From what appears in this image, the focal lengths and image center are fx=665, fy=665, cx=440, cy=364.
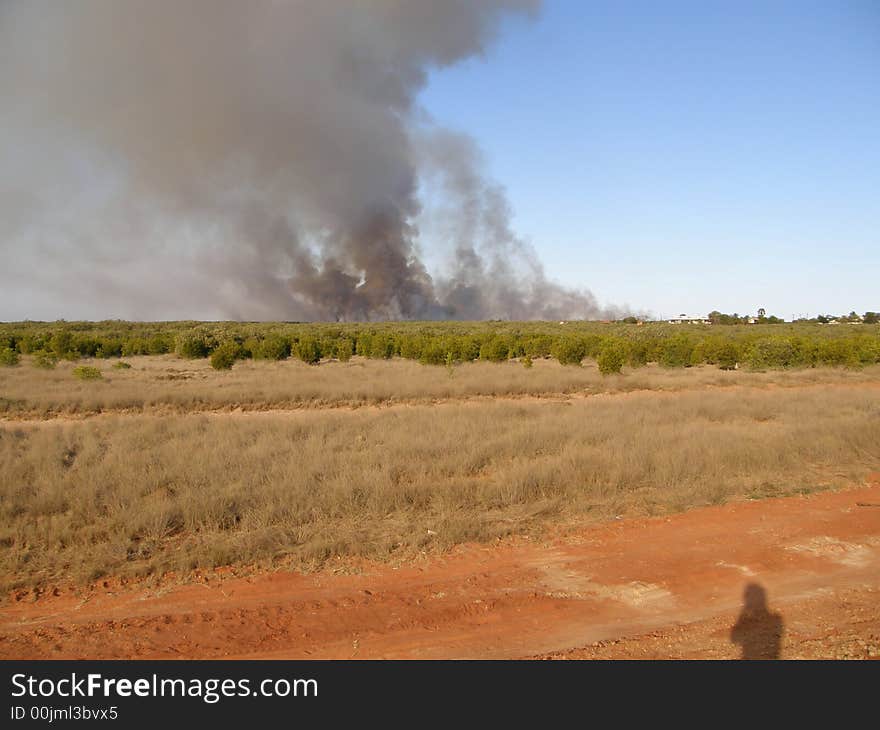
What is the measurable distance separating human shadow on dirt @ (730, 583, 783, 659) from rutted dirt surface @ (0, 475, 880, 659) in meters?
0.02

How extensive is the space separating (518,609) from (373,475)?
4097mm

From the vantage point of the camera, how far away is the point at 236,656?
4695 millimetres

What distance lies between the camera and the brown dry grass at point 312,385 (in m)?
20.7

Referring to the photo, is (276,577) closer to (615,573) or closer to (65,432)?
(615,573)

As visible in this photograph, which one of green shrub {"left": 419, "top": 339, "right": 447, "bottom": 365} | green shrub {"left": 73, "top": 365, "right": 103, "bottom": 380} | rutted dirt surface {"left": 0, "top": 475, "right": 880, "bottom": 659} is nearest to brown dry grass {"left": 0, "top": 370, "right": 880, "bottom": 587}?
rutted dirt surface {"left": 0, "top": 475, "right": 880, "bottom": 659}

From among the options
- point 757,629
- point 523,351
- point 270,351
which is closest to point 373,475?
point 757,629

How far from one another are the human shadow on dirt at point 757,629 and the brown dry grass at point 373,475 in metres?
2.77

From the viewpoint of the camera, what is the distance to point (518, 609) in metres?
5.52

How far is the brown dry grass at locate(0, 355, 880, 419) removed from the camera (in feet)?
67.8

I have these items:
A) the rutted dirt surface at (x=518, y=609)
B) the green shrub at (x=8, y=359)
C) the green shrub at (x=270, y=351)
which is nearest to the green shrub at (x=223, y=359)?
the green shrub at (x=270, y=351)

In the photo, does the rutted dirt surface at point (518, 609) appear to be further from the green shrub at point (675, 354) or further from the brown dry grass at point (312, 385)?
the green shrub at point (675, 354)

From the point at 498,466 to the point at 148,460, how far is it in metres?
5.46

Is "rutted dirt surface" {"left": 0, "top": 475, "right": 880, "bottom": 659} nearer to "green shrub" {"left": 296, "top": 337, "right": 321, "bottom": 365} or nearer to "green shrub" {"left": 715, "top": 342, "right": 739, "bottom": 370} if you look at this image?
"green shrub" {"left": 296, "top": 337, "right": 321, "bottom": 365}

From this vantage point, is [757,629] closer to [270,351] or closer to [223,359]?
[223,359]
